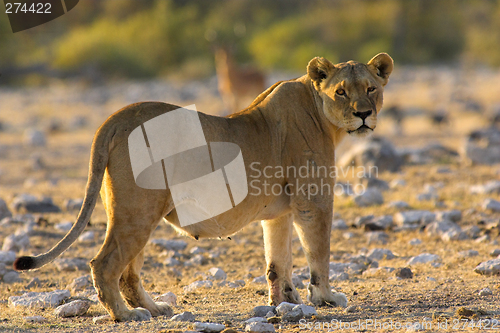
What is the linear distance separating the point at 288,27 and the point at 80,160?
30088mm

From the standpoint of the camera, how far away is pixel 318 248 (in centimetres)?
454

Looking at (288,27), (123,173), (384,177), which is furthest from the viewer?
(288,27)

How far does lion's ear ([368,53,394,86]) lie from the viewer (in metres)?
4.83

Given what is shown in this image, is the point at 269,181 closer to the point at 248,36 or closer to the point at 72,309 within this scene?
the point at 72,309

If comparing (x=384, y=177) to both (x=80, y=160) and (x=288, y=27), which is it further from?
(x=288, y=27)

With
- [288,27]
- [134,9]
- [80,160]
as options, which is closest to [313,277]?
[80,160]

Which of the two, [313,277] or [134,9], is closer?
[313,277]

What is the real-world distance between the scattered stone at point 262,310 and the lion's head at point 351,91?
1.40m

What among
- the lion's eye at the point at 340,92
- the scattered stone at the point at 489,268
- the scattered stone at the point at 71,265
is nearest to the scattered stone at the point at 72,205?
the scattered stone at the point at 71,265

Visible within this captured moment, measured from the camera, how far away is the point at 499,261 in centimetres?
531

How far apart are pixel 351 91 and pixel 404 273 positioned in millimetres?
1771
